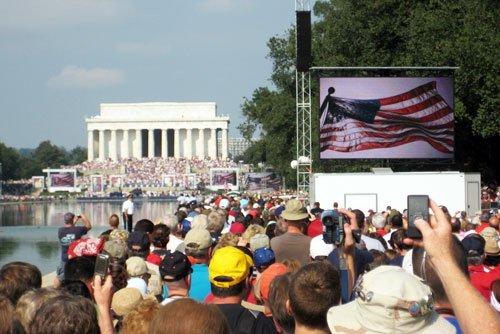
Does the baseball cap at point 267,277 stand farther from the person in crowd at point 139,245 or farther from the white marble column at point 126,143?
the white marble column at point 126,143

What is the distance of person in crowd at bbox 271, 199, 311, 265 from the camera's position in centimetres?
1033

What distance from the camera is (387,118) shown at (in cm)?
3309

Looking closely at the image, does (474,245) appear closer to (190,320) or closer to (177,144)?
(190,320)

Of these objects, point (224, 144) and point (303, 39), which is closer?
point (303, 39)

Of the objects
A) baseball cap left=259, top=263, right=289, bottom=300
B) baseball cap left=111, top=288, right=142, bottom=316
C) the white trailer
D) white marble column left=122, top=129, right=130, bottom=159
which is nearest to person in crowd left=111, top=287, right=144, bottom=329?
baseball cap left=111, top=288, right=142, bottom=316

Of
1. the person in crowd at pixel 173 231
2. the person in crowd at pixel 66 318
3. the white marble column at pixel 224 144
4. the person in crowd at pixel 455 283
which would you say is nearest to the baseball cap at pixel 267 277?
the person in crowd at pixel 66 318

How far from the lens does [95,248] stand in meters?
10.1

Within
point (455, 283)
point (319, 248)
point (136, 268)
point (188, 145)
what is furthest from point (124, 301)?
point (188, 145)

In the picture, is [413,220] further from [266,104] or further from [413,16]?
[266,104]

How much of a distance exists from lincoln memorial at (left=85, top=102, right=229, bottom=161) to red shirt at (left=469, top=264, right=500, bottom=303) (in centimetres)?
16248

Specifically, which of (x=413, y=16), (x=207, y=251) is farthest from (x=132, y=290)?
(x=413, y=16)

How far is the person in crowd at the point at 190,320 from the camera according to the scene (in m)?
3.82

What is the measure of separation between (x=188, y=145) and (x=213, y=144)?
4.30 metres

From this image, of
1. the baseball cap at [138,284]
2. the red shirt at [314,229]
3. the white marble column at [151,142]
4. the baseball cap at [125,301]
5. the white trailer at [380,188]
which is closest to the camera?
the baseball cap at [125,301]
